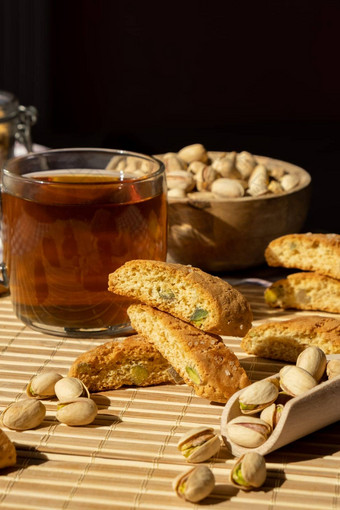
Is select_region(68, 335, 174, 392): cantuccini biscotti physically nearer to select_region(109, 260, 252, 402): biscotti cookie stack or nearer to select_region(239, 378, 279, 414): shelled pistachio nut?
select_region(109, 260, 252, 402): biscotti cookie stack

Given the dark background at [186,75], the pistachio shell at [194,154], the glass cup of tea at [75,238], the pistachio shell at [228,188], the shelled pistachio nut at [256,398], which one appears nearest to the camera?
the shelled pistachio nut at [256,398]

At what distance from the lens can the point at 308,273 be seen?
1208 mm

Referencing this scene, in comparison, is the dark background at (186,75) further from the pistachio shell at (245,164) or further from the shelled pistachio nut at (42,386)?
the shelled pistachio nut at (42,386)

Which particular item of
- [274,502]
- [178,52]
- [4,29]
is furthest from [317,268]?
[4,29]

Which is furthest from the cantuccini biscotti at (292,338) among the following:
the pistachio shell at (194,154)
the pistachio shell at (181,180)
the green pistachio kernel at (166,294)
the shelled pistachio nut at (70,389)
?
the pistachio shell at (194,154)

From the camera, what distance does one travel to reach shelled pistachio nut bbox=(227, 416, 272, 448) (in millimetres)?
786

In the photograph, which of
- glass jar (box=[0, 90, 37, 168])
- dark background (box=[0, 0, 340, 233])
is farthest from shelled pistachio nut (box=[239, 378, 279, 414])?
dark background (box=[0, 0, 340, 233])

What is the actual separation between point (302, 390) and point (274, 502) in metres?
0.15

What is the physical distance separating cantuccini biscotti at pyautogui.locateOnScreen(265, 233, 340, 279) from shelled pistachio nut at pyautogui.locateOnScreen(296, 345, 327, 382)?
293mm

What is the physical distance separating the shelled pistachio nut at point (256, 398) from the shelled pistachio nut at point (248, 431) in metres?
0.02

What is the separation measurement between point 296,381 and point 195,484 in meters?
0.19

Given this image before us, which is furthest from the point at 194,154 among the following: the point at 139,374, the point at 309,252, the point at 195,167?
the point at 139,374

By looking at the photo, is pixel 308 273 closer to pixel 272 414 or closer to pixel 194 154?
pixel 194 154

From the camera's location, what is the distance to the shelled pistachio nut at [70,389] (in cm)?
88
